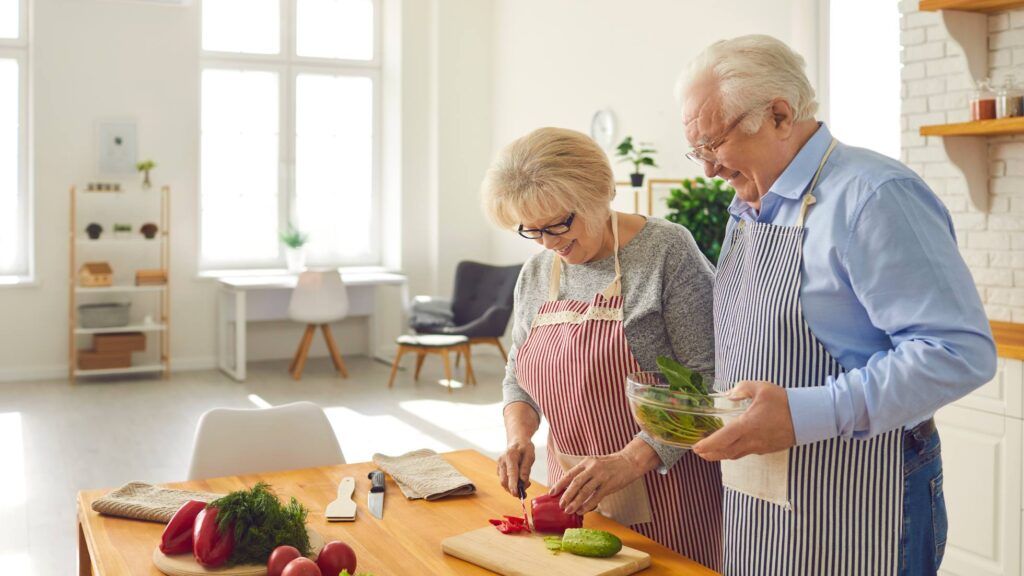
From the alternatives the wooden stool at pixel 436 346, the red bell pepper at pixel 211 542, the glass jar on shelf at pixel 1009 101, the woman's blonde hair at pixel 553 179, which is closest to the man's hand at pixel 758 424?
the woman's blonde hair at pixel 553 179

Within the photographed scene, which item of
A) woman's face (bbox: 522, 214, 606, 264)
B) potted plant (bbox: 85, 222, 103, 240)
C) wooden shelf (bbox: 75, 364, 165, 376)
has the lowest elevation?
wooden shelf (bbox: 75, 364, 165, 376)

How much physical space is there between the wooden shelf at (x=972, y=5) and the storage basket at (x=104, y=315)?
610 cm

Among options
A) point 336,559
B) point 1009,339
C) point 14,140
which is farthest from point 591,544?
point 14,140

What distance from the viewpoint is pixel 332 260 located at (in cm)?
902

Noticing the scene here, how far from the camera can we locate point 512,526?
5.77ft

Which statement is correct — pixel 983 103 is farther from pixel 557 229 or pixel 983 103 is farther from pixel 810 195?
pixel 810 195

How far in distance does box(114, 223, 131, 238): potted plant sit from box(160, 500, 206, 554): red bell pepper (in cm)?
648

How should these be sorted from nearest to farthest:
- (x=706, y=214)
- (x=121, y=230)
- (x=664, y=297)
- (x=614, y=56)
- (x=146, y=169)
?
1. (x=664, y=297)
2. (x=706, y=214)
3. (x=614, y=56)
4. (x=121, y=230)
5. (x=146, y=169)

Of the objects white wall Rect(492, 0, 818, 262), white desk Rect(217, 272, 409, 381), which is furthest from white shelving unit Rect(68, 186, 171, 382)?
white wall Rect(492, 0, 818, 262)

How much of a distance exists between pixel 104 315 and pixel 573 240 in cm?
635

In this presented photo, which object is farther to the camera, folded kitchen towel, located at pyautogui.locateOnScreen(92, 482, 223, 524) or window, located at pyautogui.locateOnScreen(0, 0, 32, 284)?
window, located at pyautogui.locateOnScreen(0, 0, 32, 284)

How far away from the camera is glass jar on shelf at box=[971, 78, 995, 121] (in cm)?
351

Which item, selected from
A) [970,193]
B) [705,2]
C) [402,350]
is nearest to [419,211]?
[402,350]

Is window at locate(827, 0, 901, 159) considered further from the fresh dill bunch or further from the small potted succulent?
the small potted succulent
